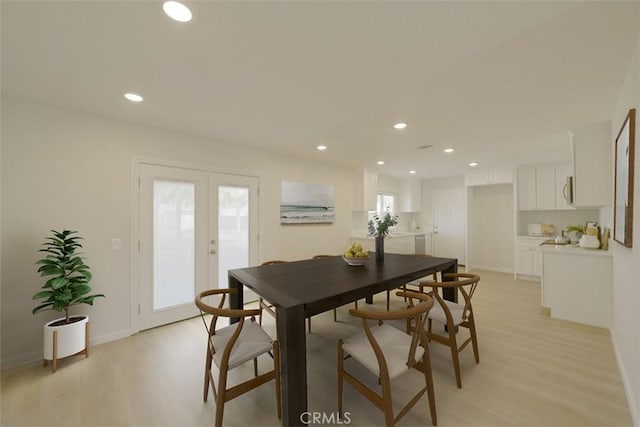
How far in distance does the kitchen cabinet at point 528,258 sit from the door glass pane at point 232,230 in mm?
5480

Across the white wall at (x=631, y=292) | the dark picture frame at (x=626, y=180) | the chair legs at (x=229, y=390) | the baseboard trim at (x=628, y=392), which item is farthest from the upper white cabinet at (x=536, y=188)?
the chair legs at (x=229, y=390)

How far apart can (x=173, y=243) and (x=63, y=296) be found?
1120mm

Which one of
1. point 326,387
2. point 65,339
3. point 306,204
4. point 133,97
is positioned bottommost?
point 326,387

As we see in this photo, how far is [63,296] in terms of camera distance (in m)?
2.23

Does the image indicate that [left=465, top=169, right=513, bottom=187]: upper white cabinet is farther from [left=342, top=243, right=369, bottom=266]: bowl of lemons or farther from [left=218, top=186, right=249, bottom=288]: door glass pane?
[left=218, top=186, right=249, bottom=288]: door glass pane

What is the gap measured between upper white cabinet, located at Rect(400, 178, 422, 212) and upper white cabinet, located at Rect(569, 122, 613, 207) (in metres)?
3.94

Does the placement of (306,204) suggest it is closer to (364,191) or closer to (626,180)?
(364,191)

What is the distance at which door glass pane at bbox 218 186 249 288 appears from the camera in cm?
363

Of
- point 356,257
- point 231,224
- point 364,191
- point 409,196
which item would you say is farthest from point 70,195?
Answer: point 409,196

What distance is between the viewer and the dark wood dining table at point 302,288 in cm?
139

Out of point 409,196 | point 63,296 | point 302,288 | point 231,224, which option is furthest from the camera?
point 409,196

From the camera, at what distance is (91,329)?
2.68 metres

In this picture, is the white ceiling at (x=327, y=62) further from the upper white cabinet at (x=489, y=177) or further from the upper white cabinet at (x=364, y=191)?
the upper white cabinet at (x=489, y=177)

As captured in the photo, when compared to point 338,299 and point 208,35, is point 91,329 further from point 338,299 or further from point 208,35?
point 208,35
